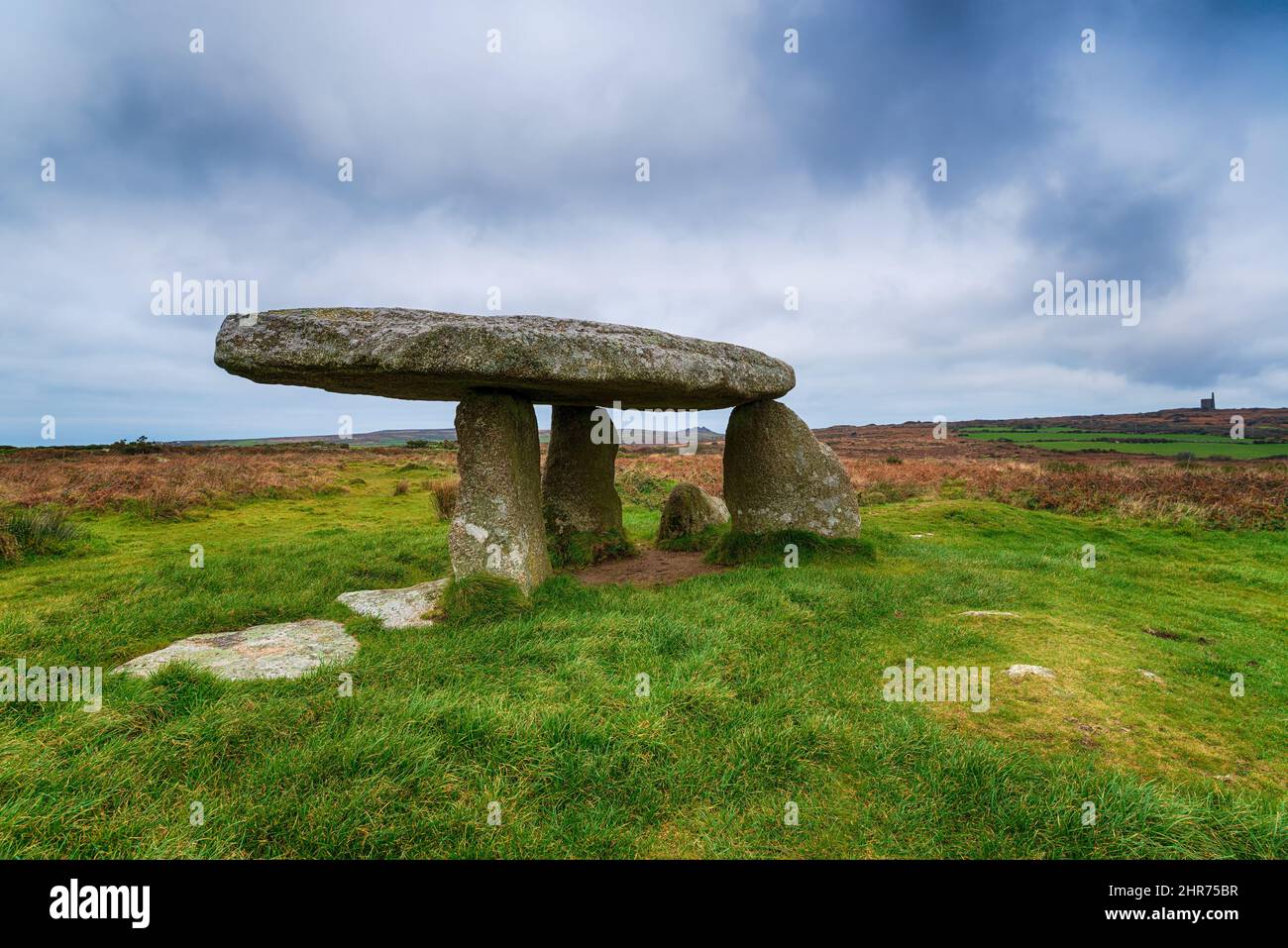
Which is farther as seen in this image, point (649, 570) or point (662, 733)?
point (649, 570)

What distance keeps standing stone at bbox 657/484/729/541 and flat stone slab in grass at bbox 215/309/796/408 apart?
424cm

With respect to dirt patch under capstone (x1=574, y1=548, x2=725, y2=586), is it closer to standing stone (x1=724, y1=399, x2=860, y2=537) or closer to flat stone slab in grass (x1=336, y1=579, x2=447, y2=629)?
standing stone (x1=724, y1=399, x2=860, y2=537)

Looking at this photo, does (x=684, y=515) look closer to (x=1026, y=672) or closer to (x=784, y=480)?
(x=784, y=480)

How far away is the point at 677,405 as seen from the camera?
10.1 m

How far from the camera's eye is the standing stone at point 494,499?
693 centimetres

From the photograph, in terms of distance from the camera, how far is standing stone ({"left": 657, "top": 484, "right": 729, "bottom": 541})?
1130 centimetres

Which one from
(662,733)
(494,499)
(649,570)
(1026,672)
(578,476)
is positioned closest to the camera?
(662,733)

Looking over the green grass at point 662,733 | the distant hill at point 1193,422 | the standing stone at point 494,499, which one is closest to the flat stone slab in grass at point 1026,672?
the green grass at point 662,733

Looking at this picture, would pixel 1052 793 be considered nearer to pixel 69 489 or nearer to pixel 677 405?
pixel 677 405

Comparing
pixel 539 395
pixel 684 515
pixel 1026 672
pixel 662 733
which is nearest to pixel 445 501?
pixel 684 515

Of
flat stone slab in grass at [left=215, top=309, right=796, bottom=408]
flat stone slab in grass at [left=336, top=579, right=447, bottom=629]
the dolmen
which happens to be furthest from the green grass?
flat stone slab in grass at [left=215, top=309, right=796, bottom=408]

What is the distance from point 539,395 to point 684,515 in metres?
4.35

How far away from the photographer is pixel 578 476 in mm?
10375
